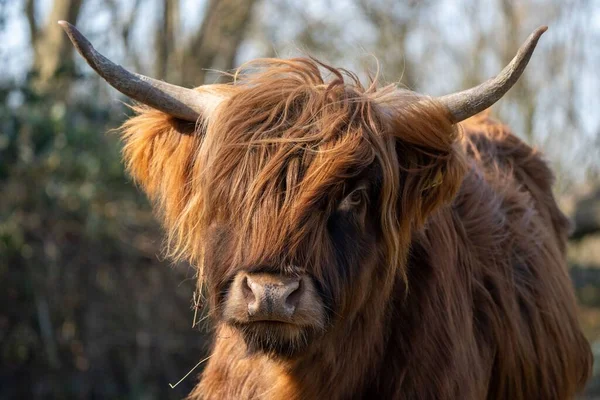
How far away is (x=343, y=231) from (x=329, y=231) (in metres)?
0.06

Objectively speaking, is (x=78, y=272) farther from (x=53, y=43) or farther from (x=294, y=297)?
(x=294, y=297)

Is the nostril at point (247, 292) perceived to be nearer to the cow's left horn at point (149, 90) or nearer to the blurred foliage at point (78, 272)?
the cow's left horn at point (149, 90)

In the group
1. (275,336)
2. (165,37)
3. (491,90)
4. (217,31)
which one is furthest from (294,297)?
(217,31)

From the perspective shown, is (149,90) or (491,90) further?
(149,90)

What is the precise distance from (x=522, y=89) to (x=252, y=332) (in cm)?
943

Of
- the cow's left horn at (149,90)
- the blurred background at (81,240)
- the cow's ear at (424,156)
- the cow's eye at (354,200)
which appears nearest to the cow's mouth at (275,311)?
the cow's eye at (354,200)

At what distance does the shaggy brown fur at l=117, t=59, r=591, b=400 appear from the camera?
9.88 feet

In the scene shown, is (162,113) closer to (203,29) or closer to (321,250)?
(321,250)

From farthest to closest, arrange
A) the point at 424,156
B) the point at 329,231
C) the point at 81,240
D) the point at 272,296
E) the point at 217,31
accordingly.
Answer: the point at 217,31
the point at 81,240
the point at 424,156
the point at 329,231
the point at 272,296

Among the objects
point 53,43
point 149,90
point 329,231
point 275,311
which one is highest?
point 53,43

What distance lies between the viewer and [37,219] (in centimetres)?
827

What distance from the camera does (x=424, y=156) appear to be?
3.34 m

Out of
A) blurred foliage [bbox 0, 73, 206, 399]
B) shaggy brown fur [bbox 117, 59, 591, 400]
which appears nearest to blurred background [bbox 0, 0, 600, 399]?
blurred foliage [bbox 0, 73, 206, 399]

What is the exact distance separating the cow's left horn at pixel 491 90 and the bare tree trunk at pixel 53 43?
6238 millimetres
